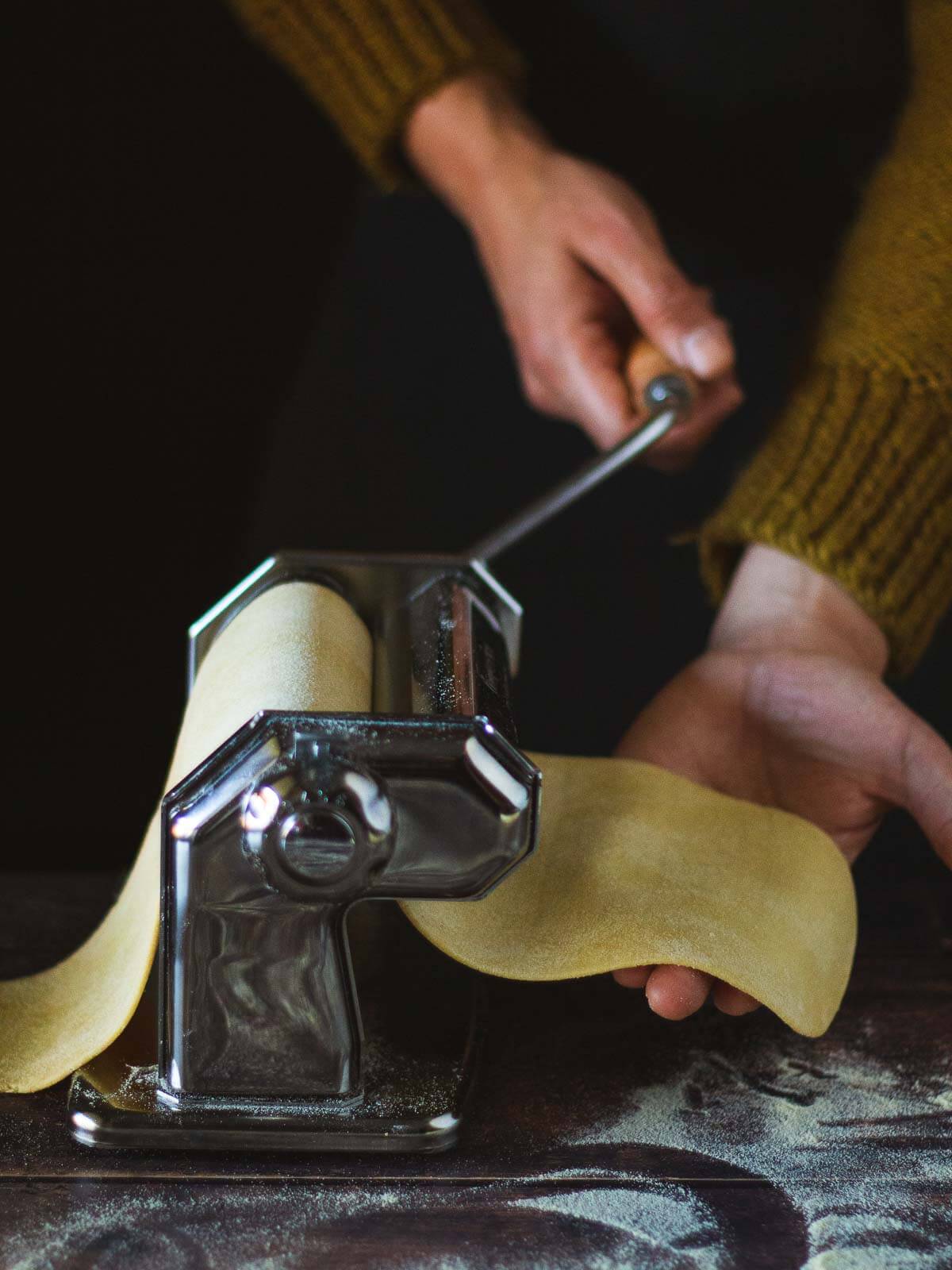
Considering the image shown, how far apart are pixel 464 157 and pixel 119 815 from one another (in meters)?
0.85

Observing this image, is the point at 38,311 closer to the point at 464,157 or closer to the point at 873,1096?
the point at 464,157

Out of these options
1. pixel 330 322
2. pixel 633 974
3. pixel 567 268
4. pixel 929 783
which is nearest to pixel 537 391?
pixel 567 268

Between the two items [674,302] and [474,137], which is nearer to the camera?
[674,302]

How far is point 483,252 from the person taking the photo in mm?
1127

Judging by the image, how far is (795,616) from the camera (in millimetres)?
929

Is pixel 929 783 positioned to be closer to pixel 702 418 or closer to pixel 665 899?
pixel 665 899

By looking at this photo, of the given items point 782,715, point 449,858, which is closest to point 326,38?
point 782,715

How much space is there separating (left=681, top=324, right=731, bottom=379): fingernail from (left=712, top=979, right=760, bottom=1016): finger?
1.44 ft

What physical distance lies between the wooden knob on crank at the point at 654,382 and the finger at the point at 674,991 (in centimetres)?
42

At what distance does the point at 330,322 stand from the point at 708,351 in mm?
435

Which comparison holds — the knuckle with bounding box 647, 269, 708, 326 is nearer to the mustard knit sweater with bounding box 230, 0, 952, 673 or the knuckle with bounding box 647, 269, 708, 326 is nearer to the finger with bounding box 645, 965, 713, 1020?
the mustard knit sweater with bounding box 230, 0, 952, 673

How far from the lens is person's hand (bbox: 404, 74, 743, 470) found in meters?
0.94

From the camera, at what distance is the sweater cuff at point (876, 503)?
92 cm

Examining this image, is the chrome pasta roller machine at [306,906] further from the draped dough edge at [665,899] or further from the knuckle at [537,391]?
the knuckle at [537,391]
